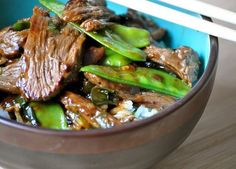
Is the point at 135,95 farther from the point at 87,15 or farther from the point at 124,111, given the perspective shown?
the point at 87,15

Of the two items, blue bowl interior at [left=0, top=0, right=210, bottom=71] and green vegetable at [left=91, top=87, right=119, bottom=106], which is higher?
blue bowl interior at [left=0, top=0, right=210, bottom=71]

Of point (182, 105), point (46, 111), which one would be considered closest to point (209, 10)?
point (182, 105)

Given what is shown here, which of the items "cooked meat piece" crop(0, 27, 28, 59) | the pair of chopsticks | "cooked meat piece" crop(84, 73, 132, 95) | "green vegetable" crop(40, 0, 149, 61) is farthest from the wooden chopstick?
"cooked meat piece" crop(0, 27, 28, 59)

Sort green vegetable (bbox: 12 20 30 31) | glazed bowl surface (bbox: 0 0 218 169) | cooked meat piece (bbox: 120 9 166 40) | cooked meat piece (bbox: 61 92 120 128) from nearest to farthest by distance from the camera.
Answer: glazed bowl surface (bbox: 0 0 218 169), cooked meat piece (bbox: 61 92 120 128), green vegetable (bbox: 12 20 30 31), cooked meat piece (bbox: 120 9 166 40)

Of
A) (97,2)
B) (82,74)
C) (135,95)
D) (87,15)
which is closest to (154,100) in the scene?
(135,95)

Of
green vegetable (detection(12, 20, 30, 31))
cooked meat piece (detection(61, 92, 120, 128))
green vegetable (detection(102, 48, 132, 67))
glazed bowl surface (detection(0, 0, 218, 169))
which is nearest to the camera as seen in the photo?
glazed bowl surface (detection(0, 0, 218, 169))

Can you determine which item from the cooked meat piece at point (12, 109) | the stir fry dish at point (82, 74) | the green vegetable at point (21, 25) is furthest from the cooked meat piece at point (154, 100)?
the green vegetable at point (21, 25)

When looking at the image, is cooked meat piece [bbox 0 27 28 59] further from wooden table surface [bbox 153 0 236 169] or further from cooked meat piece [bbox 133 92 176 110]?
wooden table surface [bbox 153 0 236 169]
